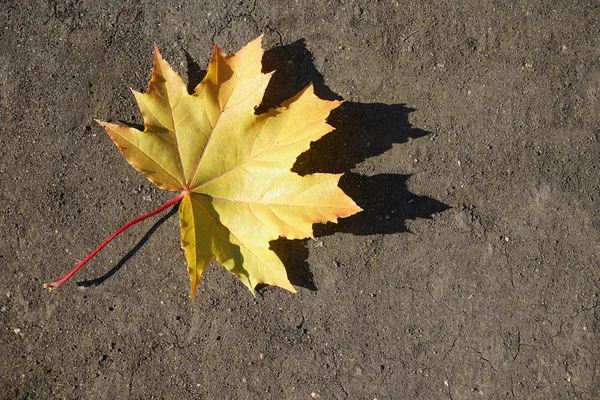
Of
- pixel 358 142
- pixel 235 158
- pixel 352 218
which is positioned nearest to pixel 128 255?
pixel 235 158

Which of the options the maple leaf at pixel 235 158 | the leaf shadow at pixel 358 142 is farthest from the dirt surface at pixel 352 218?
the maple leaf at pixel 235 158

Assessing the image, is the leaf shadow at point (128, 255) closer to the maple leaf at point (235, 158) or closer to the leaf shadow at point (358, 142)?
the maple leaf at point (235, 158)

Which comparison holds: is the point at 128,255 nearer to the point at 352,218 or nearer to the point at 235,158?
the point at 235,158

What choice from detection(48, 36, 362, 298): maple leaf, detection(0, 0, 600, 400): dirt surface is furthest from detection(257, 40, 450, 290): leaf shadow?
detection(48, 36, 362, 298): maple leaf

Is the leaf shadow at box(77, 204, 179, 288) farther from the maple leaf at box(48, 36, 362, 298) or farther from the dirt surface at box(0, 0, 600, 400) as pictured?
the maple leaf at box(48, 36, 362, 298)

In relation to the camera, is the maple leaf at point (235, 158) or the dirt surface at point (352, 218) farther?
the dirt surface at point (352, 218)

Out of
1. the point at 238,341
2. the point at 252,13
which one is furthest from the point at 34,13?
the point at 238,341
